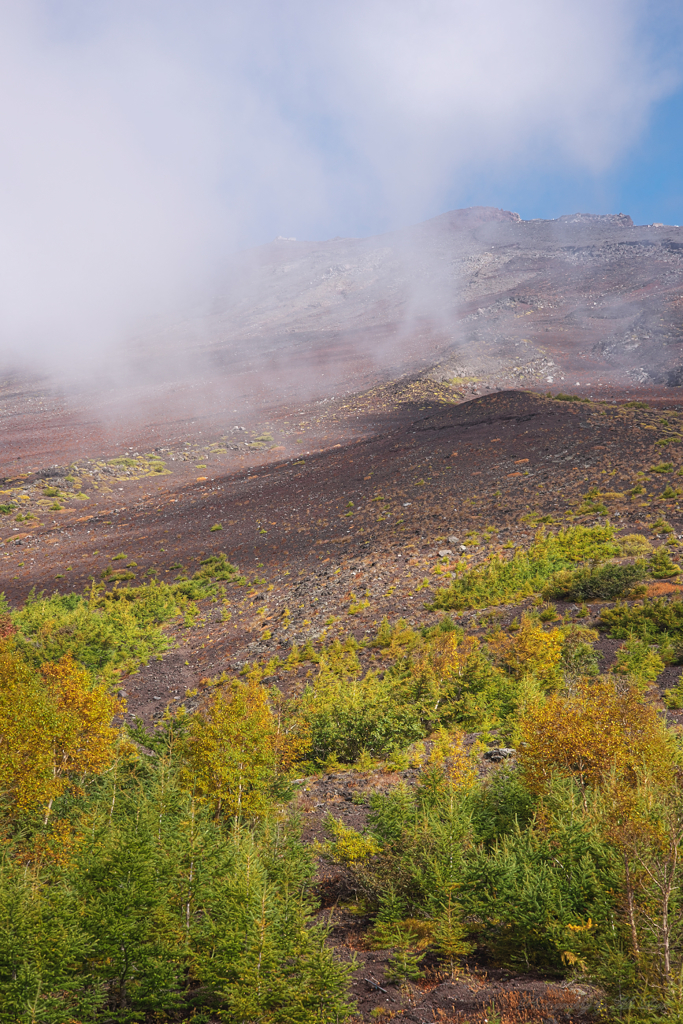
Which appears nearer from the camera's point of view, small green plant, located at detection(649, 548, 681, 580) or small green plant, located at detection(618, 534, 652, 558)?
small green plant, located at detection(649, 548, 681, 580)

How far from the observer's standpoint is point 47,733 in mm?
11312

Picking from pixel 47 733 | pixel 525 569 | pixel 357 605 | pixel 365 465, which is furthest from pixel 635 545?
pixel 47 733

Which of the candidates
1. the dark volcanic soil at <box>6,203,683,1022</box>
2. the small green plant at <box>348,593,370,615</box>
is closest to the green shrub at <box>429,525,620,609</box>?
the dark volcanic soil at <box>6,203,683,1022</box>

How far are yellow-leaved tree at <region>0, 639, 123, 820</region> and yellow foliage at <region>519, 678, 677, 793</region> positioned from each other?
309 inches

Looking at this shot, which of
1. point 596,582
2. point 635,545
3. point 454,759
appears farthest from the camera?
point 635,545

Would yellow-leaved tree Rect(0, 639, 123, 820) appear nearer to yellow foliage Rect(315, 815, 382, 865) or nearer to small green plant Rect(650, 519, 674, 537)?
yellow foliage Rect(315, 815, 382, 865)

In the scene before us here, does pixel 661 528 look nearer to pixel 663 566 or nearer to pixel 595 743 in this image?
pixel 663 566

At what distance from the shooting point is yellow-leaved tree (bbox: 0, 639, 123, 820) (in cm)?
1075

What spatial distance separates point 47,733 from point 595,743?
9129mm

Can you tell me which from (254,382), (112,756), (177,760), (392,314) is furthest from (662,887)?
(392,314)

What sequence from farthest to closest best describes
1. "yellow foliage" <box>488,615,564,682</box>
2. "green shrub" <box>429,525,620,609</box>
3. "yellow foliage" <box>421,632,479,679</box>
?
1. "green shrub" <box>429,525,620,609</box>
2. "yellow foliage" <box>421,632,479,679</box>
3. "yellow foliage" <box>488,615,564,682</box>

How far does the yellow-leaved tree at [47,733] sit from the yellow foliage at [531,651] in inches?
359

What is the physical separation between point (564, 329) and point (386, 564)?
48781 millimetres

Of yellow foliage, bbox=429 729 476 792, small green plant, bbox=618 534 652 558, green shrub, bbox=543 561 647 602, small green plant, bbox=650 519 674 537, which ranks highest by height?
small green plant, bbox=650 519 674 537
